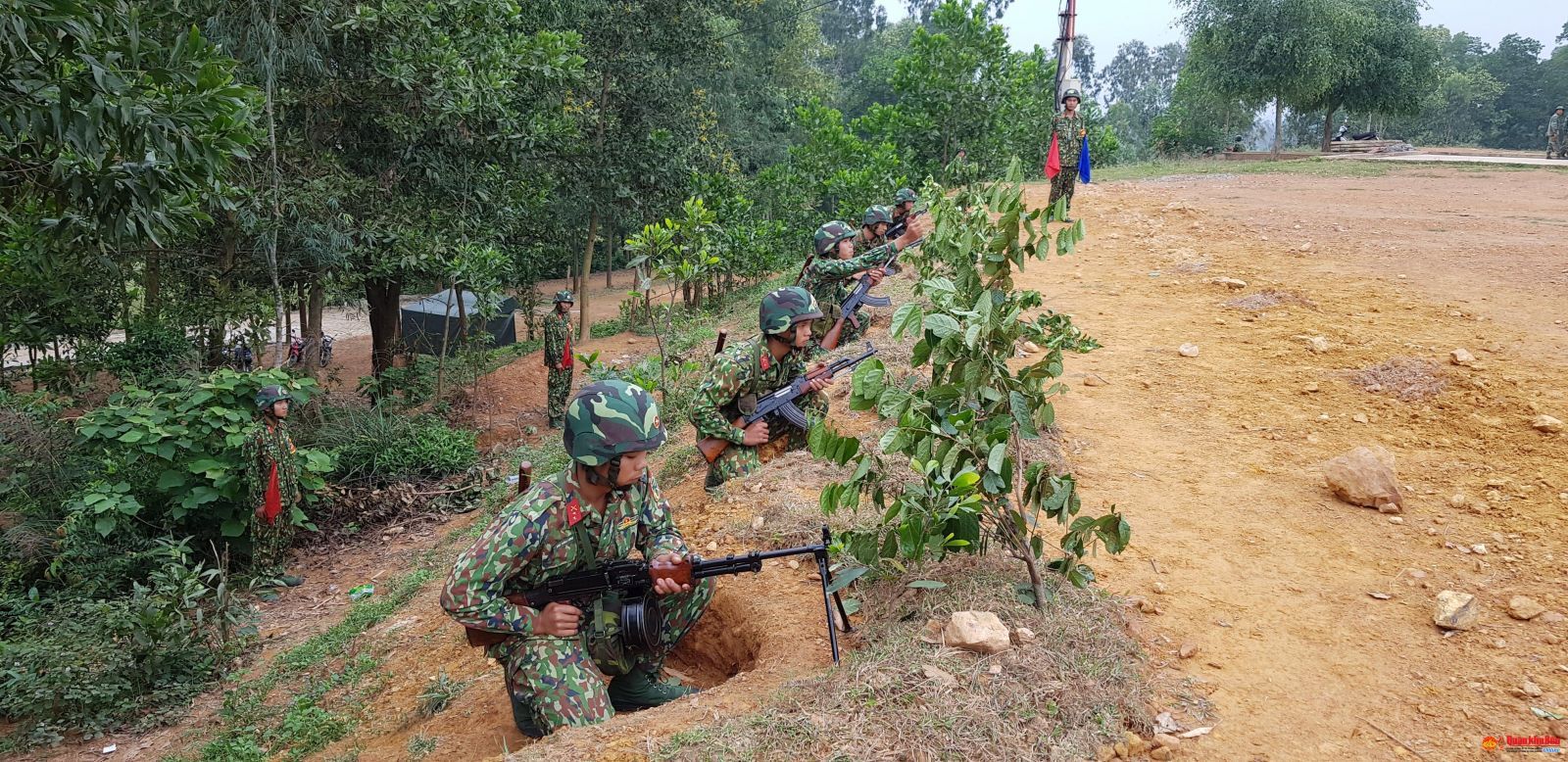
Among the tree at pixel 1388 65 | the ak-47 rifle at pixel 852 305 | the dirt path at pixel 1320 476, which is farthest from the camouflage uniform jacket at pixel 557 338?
the tree at pixel 1388 65

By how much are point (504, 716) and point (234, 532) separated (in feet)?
16.0

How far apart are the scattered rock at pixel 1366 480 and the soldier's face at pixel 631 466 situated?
152 inches

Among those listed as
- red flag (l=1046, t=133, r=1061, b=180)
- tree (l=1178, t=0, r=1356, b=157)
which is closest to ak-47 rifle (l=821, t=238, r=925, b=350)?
red flag (l=1046, t=133, r=1061, b=180)

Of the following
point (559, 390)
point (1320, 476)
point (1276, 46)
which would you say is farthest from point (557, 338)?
point (1276, 46)

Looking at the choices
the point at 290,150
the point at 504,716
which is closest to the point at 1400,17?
the point at 290,150

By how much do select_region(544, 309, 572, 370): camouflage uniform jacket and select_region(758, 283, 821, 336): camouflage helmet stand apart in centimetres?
645

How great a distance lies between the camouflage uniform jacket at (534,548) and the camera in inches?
132

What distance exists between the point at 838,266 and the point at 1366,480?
4312mm

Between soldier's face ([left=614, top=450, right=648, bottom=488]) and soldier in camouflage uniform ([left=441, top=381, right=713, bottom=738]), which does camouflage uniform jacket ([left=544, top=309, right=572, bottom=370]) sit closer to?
soldier in camouflage uniform ([left=441, top=381, right=713, bottom=738])

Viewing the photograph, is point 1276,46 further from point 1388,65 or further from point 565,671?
point 565,671

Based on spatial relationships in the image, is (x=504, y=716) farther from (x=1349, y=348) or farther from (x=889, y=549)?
(x=1349, y=348)

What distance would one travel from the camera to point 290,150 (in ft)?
31.1

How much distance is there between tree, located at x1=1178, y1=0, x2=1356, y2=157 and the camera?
74.0ft

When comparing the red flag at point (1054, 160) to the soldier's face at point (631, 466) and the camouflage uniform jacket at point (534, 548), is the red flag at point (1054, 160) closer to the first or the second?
the camouflage uniform jacket at point (534, 548)
